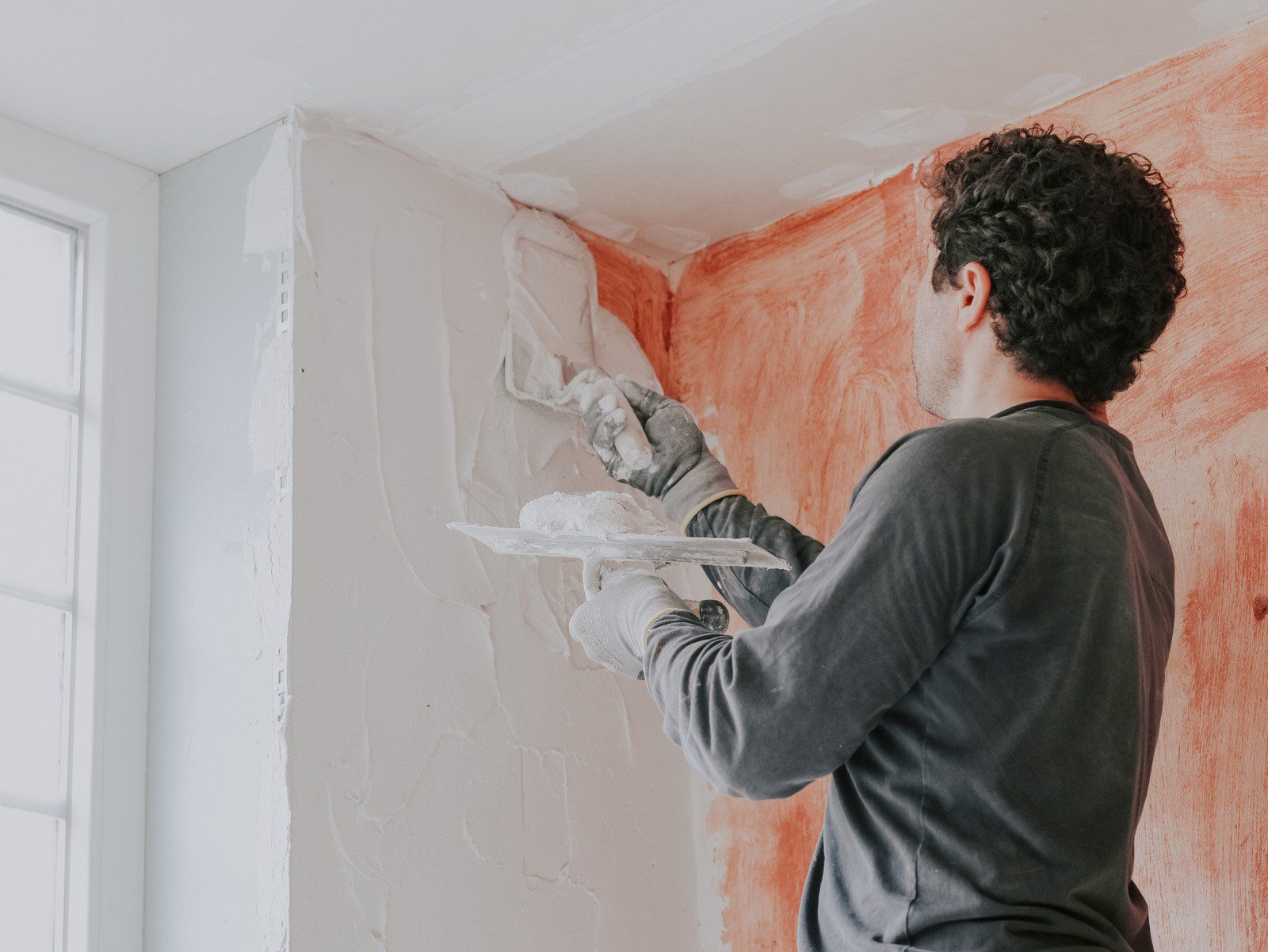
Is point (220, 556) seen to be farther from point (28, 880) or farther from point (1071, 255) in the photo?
point (1071, 255)

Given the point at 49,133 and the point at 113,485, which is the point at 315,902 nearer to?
the point at 113,485

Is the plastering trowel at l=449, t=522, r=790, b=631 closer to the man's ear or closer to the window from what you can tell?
the man's ear

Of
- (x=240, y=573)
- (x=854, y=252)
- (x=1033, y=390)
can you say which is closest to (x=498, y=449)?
(x=240, y=573)

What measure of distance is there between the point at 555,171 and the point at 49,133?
0.80 meters

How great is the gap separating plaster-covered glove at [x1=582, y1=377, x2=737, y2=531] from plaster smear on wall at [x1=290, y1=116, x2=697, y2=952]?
204mm

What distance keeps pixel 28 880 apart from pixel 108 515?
20.7 inches

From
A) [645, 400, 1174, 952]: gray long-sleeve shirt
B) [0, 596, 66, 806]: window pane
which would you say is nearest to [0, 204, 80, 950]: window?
[0, 596, 66, 806]: window pane

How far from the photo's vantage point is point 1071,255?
4.51 ft

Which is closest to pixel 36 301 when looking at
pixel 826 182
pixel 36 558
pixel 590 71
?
pixel 36 558

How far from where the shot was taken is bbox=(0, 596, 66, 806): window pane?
68.2 inches

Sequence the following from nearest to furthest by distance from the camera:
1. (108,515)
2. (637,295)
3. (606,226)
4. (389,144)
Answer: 1. (108,515)
2. (389,144)
3. (606,226)
4. (637,295)

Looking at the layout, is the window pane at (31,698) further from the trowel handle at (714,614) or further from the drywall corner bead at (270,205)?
the trowel handle at (714,614)

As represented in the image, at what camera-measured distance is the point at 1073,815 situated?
1171 millimetres

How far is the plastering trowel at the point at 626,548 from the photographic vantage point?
1.42 m
